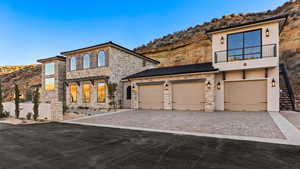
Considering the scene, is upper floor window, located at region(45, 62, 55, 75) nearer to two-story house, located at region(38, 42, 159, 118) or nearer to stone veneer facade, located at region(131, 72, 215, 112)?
two-story house, located at region(38, 42, 159, 118)

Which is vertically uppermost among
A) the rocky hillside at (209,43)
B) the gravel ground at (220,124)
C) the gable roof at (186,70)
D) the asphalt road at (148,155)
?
the rocky hillside at (209,43)

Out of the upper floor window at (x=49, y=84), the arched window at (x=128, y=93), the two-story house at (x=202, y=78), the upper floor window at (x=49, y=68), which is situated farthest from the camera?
the upper floor window at (x=49, y=68)

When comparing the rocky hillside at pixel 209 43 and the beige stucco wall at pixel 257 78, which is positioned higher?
the rocky hillside at pixel 209 43

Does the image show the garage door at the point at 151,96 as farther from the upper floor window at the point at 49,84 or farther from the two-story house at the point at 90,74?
the upper floor window at the point at 49,84

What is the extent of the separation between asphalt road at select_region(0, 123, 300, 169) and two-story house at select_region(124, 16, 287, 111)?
25.2 feet

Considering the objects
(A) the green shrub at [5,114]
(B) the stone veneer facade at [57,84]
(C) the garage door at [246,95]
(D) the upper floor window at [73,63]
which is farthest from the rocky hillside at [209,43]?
(A) the green shrub at [5,114]

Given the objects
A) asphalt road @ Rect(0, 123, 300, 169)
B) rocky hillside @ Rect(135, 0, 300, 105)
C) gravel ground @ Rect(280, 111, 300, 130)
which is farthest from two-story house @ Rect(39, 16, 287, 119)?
asphalt road @ Rect(0, 123, 300, 169)

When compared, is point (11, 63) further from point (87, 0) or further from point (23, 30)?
point (87, 0)

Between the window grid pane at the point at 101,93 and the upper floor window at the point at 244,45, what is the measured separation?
502 inches

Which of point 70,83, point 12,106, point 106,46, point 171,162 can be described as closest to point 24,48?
point 70,83

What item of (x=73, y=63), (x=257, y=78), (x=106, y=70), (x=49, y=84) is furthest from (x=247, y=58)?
(x=49, y=84)

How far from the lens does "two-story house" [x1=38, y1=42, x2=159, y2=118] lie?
14.7 meters

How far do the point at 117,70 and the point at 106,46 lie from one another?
2.83m

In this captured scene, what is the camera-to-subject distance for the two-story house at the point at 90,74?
14.7 m
